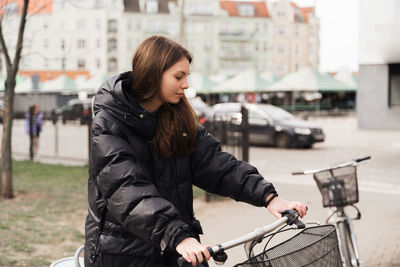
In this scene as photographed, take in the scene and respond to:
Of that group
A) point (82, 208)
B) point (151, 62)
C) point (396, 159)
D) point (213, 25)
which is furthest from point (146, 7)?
point (151, 62)

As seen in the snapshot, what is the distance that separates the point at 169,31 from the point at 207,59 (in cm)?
652

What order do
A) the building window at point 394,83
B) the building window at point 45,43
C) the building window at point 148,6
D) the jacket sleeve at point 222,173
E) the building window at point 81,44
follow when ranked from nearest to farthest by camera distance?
the jacket sleeve at point 222,173
the building window at point 394,83
the building window at point 45,43
the building window at point 81,44
the building window at point 148,6

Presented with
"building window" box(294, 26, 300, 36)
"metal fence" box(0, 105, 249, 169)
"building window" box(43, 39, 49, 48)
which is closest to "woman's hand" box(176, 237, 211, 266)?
"metal fence" box(0, 105, 249, 169)

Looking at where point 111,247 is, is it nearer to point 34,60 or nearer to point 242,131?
point 242,131

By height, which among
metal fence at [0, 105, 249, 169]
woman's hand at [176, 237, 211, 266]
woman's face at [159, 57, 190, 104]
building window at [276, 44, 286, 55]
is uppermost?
building window at [276, 44, 286, 55]

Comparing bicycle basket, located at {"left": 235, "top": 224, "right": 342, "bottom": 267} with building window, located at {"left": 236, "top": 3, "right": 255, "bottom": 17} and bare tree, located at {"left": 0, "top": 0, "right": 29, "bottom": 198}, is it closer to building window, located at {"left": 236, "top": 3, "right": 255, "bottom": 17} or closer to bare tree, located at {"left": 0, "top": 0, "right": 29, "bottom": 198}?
bare tree, located at {"left": 0, "top": 0, "right": 29, "bottom": 198}

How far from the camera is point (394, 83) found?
23.1 m

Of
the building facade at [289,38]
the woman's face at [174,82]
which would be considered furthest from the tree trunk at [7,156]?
the building facade at [289,38]

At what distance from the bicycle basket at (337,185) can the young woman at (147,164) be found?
168 centimetres

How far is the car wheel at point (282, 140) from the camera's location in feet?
61.7

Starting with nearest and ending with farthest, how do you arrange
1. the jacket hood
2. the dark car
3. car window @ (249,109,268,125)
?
1. the jacket hood
2. the dark car
3. car window @ (249,109,268,125)

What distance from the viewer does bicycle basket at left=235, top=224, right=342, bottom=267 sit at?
1.94 m

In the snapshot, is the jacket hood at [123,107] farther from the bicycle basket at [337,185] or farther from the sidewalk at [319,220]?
the sidewalk at [319,220]

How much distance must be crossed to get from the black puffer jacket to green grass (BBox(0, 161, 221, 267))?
3274mm
